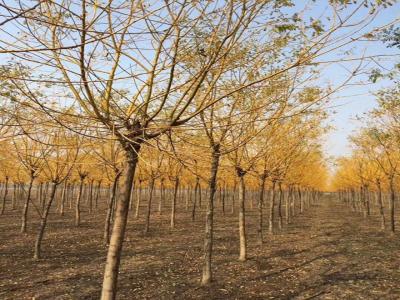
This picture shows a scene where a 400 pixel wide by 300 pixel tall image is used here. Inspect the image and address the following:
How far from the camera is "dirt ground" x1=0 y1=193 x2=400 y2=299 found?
8.11 metres

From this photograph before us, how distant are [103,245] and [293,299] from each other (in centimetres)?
823

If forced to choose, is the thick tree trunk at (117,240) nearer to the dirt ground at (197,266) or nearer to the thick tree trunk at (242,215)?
the dirt ground at (197,266)

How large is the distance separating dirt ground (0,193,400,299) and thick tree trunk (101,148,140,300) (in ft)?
12.3

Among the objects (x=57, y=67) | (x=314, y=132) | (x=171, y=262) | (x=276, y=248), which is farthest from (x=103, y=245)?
(x=57, y=67)

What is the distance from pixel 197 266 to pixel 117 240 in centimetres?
670

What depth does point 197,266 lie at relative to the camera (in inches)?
416

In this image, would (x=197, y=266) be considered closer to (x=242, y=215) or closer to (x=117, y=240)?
(x=242, y=215)

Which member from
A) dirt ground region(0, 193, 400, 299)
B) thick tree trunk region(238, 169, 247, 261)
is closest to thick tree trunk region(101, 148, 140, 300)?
dirt ground region(0, 193, 400, 299)

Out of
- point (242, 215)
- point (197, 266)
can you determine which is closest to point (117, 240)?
point (197, 266)

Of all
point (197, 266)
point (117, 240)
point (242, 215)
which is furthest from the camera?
point (242, 215)

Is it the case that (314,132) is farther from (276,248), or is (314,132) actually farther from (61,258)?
(61,258)

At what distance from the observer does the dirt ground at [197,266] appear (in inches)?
319

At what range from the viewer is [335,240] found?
624 inches

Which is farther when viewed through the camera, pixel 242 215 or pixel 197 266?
pixel 242 215
